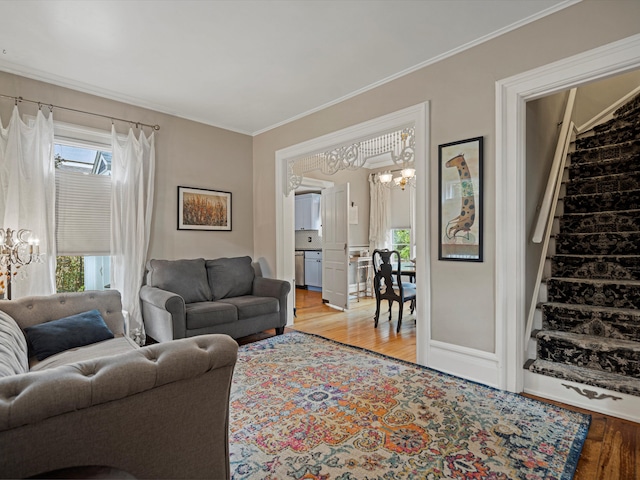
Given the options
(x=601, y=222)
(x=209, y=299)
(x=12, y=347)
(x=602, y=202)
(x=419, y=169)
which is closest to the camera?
(x=12, y=347)

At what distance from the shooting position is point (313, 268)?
309 inches

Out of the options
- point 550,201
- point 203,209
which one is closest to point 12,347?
point 203,209

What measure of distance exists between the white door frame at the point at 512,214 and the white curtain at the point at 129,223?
3545mm

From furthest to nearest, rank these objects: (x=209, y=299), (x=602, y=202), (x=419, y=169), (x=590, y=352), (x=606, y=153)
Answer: (x=209, y=299) → (x=606, y=153) → (x=602, y=202) → (x=419, y=169) → (x=590, y=352)

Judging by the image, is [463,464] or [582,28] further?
[582,28]

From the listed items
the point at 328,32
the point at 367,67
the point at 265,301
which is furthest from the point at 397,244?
the point at 328,32

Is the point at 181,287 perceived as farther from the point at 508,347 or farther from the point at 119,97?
the point at 508,347

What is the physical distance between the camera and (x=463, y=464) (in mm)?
1700

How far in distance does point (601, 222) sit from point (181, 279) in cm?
428

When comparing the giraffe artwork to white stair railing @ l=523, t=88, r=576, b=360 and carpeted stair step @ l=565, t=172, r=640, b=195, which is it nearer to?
white stair railing @ l=523, t=88, r=576, b=360

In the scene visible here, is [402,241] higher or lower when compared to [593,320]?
higher

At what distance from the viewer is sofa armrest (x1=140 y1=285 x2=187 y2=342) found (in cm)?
316

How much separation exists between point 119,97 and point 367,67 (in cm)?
269

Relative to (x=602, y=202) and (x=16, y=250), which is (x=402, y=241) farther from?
(x=16, y=250)
